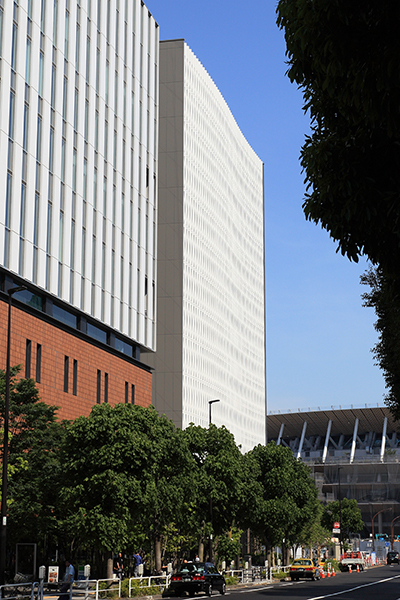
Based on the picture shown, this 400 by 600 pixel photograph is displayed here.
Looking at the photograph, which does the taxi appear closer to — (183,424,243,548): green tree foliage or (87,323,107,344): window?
(183,424,243,548): green tree foliage

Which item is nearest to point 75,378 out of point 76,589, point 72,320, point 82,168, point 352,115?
point 72,320

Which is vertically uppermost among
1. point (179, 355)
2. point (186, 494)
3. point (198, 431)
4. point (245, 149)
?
point (245, 149)

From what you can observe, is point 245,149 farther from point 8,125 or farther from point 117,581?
point 117,581

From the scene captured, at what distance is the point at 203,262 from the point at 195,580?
74.5 metres

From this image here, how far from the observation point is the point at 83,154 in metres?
57.6

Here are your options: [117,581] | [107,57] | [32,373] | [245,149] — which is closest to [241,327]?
[245,149]

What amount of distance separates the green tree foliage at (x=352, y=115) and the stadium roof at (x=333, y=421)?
165 metres

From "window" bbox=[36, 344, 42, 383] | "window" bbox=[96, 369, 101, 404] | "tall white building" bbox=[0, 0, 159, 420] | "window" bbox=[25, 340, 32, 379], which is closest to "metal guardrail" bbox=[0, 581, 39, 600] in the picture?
"window" bbox=[25, 340, 32, 379]

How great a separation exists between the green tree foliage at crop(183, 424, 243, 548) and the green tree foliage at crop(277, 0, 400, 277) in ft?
133

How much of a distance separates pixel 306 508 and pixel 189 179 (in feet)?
167

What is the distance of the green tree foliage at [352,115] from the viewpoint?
32.4 feet

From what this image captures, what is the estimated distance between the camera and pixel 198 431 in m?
53.1

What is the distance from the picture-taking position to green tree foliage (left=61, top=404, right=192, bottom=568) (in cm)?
3597

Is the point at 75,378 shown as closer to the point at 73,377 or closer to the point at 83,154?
the point at 73,377
